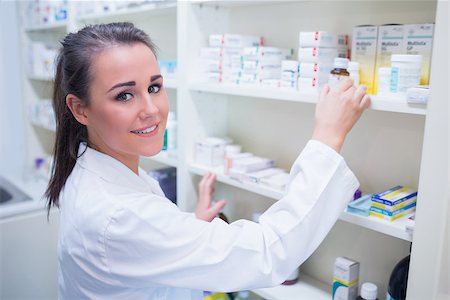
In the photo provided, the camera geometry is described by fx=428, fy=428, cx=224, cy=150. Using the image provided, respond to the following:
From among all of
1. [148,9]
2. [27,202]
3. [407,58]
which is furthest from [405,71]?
[27,202]

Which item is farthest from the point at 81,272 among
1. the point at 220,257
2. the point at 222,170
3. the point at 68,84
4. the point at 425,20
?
the point at 425,20

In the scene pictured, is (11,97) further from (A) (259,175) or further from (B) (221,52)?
(A) (259,175)

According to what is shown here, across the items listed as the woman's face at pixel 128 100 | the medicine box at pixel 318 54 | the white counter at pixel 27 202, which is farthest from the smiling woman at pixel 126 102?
the white counter at pixel 27 202

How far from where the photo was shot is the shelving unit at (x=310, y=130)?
911 millimetres

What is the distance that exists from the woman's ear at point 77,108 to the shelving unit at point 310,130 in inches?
18.7

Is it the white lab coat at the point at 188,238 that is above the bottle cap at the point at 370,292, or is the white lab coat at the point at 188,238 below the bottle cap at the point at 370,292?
above

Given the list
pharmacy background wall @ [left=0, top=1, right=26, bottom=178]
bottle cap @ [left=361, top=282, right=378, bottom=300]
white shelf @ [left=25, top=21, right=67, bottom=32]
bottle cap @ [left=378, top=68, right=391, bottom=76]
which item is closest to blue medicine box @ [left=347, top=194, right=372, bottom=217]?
bottle cap @ [left=361, top=282, right=378, bottom=300]

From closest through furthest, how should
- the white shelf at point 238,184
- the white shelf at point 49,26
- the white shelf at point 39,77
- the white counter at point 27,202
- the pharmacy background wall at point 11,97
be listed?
the white shelf at point 238,184, the white counter at point 27,202, the white shelf at point 49,26, the white shelf at point 39,77, the pharmacy background wall at point 11,97

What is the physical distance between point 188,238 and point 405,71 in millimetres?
620

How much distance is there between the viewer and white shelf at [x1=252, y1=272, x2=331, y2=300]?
132cm

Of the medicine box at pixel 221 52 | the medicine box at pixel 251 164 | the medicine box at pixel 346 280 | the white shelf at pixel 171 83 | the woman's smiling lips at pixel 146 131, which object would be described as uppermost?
the medicine box at pixel 221 52

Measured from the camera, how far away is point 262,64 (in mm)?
1314

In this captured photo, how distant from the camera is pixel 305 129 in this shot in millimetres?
1417

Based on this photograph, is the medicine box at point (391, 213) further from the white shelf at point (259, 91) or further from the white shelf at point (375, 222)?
the white shelf at point (259, 91)
